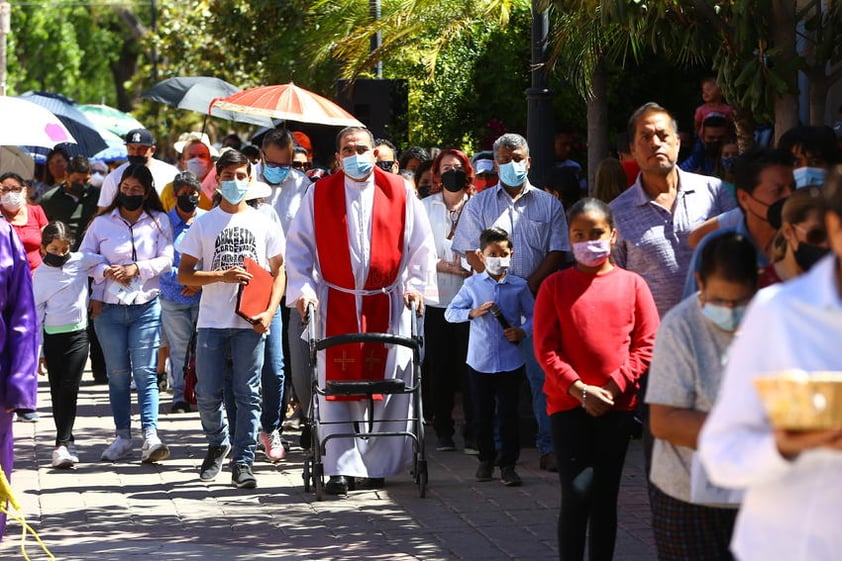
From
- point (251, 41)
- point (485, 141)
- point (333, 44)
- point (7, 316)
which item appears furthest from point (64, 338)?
point (251, 41)

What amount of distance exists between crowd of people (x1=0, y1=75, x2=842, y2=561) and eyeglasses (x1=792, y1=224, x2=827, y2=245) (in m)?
0.01

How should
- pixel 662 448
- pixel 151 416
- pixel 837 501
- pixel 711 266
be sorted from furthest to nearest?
pixel 151 416 < pixel 662 448 < pixel 711 266 < pixel 837 501

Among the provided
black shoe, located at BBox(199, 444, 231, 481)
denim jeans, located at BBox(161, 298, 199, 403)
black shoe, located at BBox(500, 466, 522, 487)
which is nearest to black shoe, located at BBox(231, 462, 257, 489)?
black shoe, located at BBox(199, 444, 231, 481)

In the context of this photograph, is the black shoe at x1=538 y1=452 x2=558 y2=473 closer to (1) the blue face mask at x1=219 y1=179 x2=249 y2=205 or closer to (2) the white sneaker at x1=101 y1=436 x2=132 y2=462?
(1) the blue face mask at x1=219 y1=179 x2=249 y2=205

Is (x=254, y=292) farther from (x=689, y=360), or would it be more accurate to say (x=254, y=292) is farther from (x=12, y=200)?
(x=689, y=360)

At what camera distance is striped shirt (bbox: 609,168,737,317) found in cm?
723

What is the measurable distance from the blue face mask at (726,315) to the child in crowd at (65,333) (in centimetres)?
692

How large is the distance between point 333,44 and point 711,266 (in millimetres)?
13846

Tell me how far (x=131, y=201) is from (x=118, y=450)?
5.60ft

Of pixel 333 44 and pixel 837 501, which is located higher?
pixel 333 44

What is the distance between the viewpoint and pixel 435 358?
11.5m

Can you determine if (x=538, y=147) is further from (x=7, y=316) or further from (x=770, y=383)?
(x=770, y=383)

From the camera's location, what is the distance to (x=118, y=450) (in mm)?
11141

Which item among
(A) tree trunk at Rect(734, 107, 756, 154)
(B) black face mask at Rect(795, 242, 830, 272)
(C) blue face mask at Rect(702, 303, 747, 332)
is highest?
(A) tree trunk at Rect(734, 107, 756, 154)
